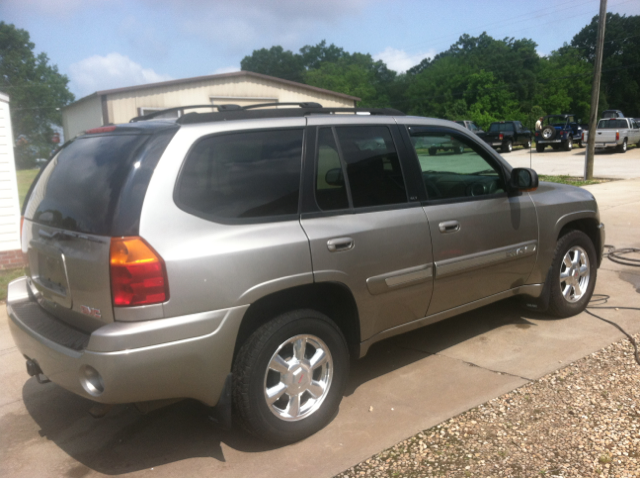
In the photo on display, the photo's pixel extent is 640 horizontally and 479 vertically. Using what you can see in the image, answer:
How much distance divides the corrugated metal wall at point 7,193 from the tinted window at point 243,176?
249 inches

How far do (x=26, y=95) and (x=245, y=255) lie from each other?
199ft

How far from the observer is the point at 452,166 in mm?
4410

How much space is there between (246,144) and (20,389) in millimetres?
2585

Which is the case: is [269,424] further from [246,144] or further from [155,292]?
[246,144]

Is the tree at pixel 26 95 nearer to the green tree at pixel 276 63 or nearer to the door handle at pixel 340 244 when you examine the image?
the door handle at pixel 340 244

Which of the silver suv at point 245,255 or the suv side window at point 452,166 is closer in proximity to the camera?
the silver suv at point 245,255

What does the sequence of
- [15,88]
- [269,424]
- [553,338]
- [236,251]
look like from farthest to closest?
[15,88] < [553,338] < [269,424] < [236,251]

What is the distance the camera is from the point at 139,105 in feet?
63.6

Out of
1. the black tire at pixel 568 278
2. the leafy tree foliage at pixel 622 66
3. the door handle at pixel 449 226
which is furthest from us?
the leafy tree foliage at pixel 622 66

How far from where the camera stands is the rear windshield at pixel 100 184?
2795 millimetres

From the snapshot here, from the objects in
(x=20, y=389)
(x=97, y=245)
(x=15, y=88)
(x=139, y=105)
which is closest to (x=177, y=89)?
(x=139, y=105)

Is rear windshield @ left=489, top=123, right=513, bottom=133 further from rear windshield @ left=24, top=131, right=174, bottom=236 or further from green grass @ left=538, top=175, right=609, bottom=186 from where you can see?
rear windshield @ left=24, top=131, right=174, bottom=236

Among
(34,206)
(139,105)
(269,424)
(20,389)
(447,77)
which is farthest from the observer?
(447,77)

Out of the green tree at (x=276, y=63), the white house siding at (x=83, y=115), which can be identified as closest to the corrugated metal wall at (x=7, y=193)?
the white house siding at (x=83, y=115)
